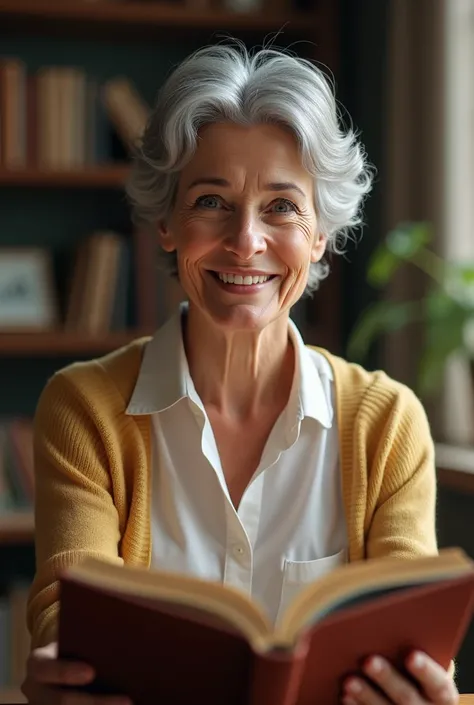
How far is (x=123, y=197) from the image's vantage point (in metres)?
2.64

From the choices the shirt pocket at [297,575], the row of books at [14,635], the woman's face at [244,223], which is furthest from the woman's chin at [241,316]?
the row of books at [14,635]

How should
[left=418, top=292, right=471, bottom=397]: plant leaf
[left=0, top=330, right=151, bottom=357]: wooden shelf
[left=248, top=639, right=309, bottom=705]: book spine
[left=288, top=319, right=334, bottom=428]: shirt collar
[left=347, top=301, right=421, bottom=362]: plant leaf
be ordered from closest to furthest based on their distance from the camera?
[left=248, top=639, right=309, bottom=705]: book spine → [left=288, top=319, right=334, bottom=428]: shirt collar → [left=418, top=292, right=471, bottom=397]: plant leaf → [left=347, top=301, right=421, bottom=362]: plant leaf → [left=0, top=330, right=151, bottom=357]: wooden shelf

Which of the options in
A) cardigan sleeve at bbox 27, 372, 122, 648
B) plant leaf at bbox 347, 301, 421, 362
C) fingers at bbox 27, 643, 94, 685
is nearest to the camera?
fingers at bbox 27, 643, 94, 685

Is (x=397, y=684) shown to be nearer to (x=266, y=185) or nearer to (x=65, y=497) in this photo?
(x=65, y=497)

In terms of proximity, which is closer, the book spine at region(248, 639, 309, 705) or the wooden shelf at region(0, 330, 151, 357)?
the book spine at region(248, 639, 309, 705)

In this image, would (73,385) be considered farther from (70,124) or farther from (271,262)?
(70,124)

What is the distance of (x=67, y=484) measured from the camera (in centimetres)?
149

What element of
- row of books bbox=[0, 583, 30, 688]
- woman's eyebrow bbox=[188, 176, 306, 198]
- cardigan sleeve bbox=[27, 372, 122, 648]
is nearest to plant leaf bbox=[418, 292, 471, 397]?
woman's eyebrow bbox=[188, 176, 306, 198]

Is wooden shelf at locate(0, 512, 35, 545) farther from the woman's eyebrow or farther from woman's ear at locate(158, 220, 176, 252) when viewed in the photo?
the woman's eyebrow

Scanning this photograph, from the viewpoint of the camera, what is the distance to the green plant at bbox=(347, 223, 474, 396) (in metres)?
2.45

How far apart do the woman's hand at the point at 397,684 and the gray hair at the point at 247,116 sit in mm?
753

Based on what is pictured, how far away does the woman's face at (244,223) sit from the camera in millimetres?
1490

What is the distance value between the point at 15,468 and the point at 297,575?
169 cm

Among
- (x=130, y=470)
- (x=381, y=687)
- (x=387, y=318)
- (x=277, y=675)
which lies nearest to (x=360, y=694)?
(x=381, y=687)
